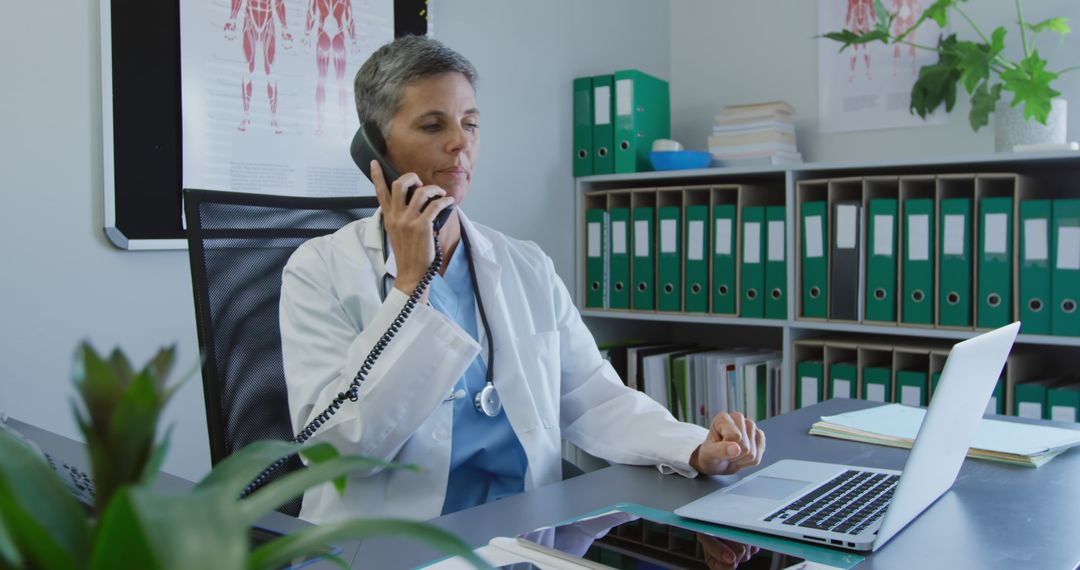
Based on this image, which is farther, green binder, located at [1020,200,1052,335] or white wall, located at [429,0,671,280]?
white wall, located at [429,0,671,280]

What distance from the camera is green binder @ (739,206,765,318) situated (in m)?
2.78

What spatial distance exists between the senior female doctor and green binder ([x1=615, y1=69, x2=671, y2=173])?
1.41m

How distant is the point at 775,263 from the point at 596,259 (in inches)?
25.2

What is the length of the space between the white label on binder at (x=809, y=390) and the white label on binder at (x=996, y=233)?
0.61m

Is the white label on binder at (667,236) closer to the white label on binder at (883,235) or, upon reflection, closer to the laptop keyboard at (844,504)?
the white label on binder at (883,235)

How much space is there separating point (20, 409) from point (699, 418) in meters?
1.95

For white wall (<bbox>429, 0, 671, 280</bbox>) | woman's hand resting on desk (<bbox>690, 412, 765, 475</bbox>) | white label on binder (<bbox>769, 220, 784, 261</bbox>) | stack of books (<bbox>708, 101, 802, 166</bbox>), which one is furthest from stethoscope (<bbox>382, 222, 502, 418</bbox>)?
stack of books (<bbox>708, 101, 802, 166</bbox>)

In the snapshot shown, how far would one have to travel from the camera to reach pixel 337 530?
333 millimetres

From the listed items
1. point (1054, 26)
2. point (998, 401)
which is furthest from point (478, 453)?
point (1054, 26)

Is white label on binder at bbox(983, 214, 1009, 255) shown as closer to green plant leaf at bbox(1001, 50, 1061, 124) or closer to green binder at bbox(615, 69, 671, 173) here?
green plant leaf at bbox(1001, 50, 1061, 124)

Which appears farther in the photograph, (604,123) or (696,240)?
(604,123)

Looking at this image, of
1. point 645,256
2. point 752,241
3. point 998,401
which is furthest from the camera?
point 645,256

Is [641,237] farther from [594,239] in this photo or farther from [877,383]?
[877,383]

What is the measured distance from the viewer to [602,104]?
3068 millimetres
